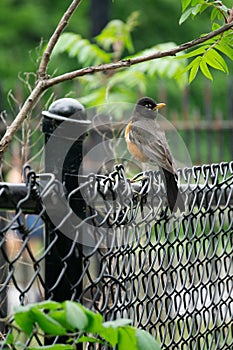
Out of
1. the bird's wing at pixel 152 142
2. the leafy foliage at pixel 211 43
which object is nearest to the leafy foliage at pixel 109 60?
the bird's wing at pixel 152 142

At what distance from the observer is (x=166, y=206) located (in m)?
2.70

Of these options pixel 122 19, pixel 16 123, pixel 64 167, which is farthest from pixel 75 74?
pixel 122 19

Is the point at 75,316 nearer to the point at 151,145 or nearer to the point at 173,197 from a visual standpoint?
the point at 173,197

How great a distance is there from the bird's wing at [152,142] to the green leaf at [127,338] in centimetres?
171

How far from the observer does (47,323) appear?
159cm

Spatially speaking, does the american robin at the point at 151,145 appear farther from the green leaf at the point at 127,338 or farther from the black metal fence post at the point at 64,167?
the green leaf at the point at 127,338

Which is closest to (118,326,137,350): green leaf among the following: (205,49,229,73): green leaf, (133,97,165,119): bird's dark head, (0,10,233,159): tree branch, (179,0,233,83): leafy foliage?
(0,10,233,159): tree branch

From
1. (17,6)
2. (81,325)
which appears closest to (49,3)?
(17,6)

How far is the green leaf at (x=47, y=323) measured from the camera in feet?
5.18

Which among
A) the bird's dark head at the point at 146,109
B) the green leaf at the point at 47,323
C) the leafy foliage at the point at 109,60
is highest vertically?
the leafy foliage at the point at 109,60

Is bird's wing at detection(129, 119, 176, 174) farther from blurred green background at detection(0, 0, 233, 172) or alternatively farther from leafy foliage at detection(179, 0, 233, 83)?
blurred green background at detection(0, 0, 233, 172)

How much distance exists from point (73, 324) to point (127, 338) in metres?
0.17

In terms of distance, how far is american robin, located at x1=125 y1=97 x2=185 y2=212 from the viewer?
2.87 metres

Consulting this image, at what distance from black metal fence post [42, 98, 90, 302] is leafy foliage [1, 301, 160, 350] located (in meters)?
0.40
